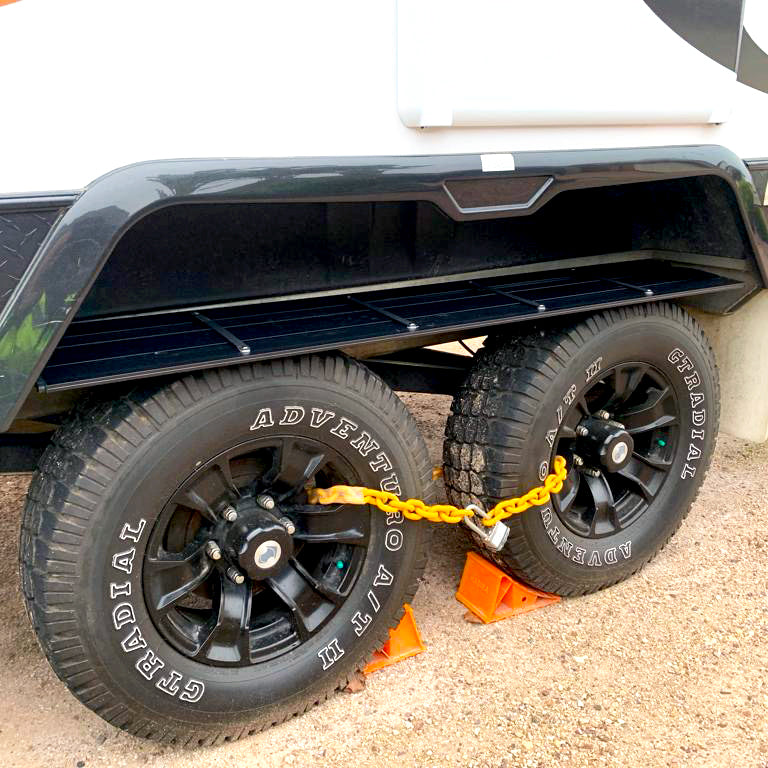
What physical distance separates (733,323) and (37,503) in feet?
8.46

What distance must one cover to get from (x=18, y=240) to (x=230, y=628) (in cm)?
116

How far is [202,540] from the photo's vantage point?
222 centimetres

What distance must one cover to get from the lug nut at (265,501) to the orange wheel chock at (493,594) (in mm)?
958

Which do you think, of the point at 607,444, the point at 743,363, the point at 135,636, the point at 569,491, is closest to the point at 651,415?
the point at 607,444

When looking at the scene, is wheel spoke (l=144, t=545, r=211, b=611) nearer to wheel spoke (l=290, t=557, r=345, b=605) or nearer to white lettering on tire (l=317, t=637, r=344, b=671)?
wheel spoke (l=290, t=557, r=345, b=605)

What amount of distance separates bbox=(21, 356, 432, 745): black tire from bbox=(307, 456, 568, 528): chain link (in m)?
0.05

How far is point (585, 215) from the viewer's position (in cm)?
304

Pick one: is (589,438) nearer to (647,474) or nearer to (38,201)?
(647,474)

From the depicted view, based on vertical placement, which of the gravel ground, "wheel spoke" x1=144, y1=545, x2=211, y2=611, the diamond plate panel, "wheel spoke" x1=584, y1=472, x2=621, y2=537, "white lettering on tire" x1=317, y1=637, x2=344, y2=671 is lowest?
the gravel ground

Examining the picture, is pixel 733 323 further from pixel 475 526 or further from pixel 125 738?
pixel 125 738

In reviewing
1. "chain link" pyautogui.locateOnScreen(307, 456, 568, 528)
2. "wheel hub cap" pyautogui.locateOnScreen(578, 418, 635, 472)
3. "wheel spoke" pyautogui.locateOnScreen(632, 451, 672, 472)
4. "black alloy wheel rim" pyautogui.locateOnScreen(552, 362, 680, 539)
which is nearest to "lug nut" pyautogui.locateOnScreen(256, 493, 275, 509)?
"chain link" pyautogui.locateOnScreen(307, 456, 568, 528)

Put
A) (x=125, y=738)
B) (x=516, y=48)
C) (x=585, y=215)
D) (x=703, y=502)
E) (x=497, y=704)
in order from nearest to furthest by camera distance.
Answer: (x=516, y=48) < (x=125, y=738) < (x=497, y=704) < (x=585, y=215) < (x=703, y=502)

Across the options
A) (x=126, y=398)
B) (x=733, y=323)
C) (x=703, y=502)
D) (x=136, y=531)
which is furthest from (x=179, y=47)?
(x=703, y=502)

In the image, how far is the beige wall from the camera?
3.18 meters
